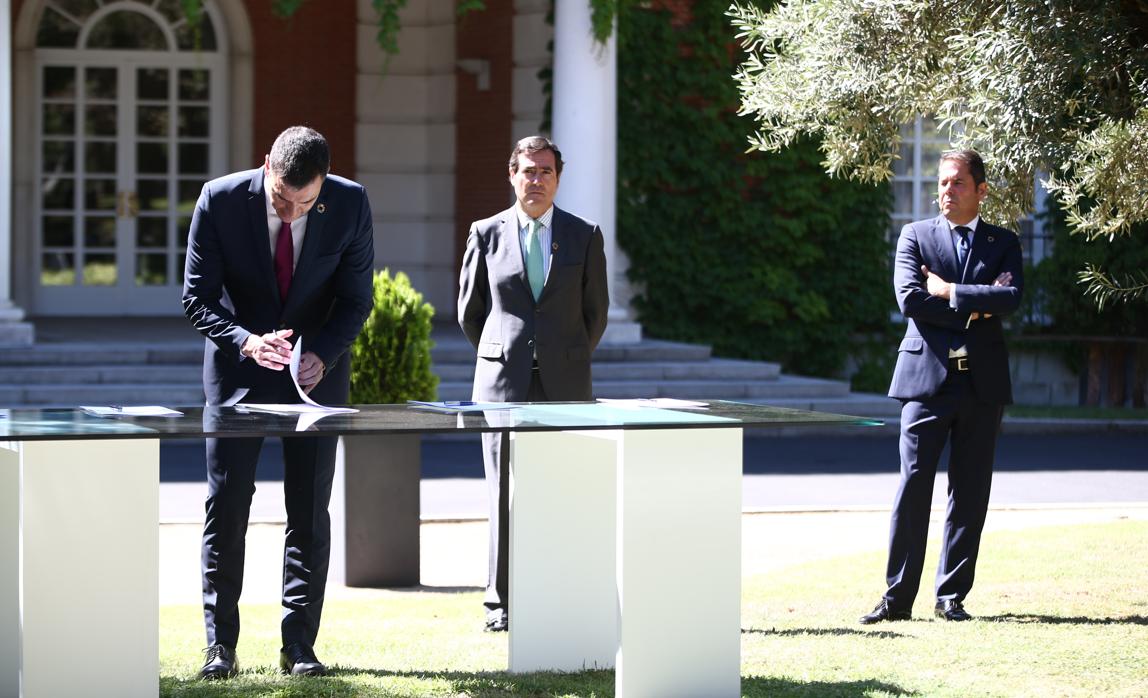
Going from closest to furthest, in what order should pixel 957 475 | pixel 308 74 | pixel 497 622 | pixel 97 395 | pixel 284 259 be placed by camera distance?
pixel 284 259 < pixel 497 622 < pixel 957 475 < pixel 97 395 < pixel 308 74

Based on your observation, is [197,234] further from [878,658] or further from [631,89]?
[631,89]

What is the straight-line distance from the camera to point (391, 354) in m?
8.46

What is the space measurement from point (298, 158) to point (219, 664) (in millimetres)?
1638

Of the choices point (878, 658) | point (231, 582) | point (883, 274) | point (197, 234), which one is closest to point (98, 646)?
point (231, 582)

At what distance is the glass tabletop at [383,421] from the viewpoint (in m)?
4.38

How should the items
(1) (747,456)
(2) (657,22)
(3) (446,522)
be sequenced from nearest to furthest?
1. (3) (446,522)
2. (1) (747,456)
3. (2) (657,22)

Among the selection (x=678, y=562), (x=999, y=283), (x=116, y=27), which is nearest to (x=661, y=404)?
(x=678, y=562)

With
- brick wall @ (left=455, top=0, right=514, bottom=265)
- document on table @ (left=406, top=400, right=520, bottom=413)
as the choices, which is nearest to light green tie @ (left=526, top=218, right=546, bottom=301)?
document on table @ (left=406, top=400, right=520, bottom=413)

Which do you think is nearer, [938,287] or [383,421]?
[383,421]

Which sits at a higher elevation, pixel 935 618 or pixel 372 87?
pixel 372 87

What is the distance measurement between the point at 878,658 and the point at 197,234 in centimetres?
274

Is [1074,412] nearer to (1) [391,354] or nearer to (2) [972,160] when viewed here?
(1) [391,354]

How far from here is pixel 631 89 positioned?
53.4 feet

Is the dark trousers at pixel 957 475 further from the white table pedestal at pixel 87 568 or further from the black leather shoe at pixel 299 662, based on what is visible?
the white table pedestal at pixel 87 568
